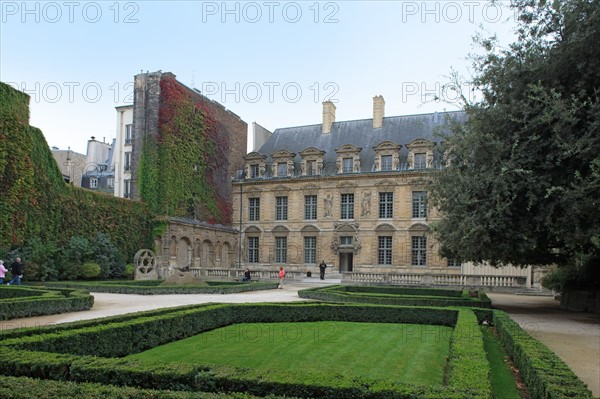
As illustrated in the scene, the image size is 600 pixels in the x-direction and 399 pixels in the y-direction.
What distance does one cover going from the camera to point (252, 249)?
38.8 meters

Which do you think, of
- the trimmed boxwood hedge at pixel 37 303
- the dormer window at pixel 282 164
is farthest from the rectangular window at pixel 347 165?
the trimmed boxwood hedge at pixel 37 303

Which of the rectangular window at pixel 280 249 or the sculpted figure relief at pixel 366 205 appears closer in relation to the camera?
the sculpted figure relief at pixel 366 205

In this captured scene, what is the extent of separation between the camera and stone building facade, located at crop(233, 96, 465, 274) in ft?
110

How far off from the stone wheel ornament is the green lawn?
1893cm

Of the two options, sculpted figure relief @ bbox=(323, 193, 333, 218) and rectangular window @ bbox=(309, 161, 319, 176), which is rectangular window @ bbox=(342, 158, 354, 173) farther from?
sculpted figure relief @ bbox=(323, 193, 333, 218)

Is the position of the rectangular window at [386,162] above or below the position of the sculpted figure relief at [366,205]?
above

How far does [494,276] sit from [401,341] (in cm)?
1833

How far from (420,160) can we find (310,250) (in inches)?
417

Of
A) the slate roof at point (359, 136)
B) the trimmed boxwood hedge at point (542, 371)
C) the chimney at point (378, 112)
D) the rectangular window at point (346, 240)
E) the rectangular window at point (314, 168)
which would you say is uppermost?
the chimney at point (378, 112)

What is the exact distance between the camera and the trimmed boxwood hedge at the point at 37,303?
11.6 metres

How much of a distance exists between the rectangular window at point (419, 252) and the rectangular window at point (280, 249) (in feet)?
32.5

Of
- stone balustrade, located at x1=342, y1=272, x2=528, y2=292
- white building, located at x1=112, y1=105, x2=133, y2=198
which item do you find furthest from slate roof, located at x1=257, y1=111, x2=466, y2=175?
white building, located at x1=112, y1=105, x2=133, y2=198

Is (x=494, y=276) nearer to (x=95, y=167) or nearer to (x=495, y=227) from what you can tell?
(x=495, y=227)

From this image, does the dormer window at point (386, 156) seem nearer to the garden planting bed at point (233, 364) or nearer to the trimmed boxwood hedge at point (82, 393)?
the garden planting bed at point (233, 364)
